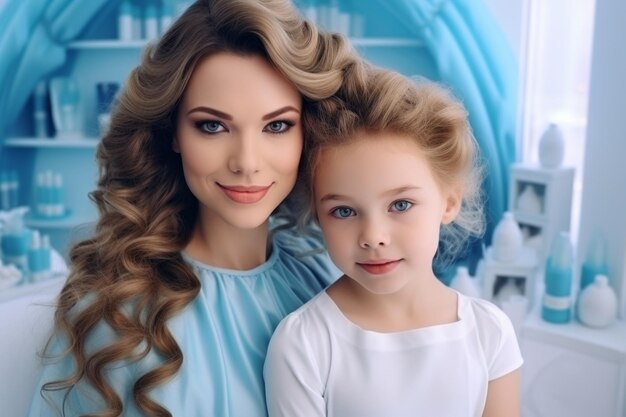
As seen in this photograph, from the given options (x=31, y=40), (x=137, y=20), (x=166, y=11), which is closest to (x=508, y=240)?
(x=166, y=11)

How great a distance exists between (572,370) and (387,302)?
110 centimetres

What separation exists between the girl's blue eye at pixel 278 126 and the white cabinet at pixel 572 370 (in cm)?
124

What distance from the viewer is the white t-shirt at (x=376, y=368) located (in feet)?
3.05

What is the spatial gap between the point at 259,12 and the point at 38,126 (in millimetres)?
2850

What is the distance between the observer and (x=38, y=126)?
345 cm

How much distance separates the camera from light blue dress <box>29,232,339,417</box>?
979 mm

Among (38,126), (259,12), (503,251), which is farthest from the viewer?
(38,126)

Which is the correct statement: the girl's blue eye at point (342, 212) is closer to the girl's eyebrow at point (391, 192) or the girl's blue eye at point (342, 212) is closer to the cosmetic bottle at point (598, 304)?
the girl's eyebrow at point (391, 192)

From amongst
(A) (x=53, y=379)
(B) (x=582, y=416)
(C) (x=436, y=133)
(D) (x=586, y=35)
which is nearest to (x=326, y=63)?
(C) (x=436, y=133)

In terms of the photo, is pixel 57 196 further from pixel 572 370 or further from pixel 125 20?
pixel 572 370

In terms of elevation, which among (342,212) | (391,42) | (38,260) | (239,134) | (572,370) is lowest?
(572,370)

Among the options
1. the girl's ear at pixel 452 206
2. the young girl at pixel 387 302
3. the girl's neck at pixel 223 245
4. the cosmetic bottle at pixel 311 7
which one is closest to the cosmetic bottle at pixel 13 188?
the cosmetic bottle at pixel 311 7

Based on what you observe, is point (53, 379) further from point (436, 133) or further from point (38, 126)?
point (38, 126)

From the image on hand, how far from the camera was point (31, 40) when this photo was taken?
10.6 ft
